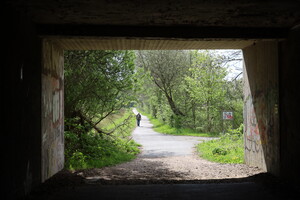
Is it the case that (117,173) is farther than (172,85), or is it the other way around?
(172,85)

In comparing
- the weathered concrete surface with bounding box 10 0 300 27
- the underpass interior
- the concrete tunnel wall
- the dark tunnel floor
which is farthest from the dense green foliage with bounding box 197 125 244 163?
the concrete tunnel wall

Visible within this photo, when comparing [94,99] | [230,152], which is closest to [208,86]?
[230,152]

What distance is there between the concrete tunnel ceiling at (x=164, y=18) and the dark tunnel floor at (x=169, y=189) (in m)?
3.55

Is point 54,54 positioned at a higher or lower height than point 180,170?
higher

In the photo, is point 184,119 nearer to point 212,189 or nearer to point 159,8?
point 212,189

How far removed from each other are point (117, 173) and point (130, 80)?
426 centimetres

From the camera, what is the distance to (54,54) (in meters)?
7.87

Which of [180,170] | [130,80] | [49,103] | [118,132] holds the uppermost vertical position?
[130,80]

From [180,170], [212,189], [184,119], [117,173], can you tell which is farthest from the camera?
[184,119]

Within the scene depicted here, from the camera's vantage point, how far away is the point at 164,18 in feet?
19.2

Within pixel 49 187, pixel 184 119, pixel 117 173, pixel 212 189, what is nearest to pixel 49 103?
pixel 49 187

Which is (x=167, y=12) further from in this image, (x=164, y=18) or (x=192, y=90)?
(x=192, y=90)

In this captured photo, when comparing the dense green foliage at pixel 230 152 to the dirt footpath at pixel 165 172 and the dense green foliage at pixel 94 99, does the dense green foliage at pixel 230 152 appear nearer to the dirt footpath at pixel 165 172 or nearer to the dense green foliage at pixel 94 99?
the dirt footpath at pixel 165 172

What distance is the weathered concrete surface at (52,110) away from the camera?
696 centimetres
